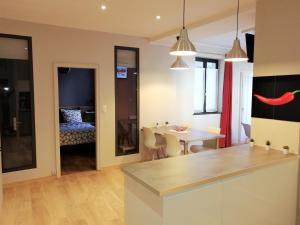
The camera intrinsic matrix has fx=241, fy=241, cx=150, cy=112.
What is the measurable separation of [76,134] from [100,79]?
5.06 ft

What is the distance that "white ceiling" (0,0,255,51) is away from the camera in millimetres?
3301

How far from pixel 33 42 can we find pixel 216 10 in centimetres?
311

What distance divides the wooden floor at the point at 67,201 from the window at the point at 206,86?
11.4ft

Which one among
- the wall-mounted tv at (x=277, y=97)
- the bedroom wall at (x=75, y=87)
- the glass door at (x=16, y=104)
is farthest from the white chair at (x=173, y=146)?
the bedroom wall at (x=75, y=87)

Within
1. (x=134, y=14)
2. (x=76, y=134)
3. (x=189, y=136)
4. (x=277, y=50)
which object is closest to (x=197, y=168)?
(x=277, y=50)

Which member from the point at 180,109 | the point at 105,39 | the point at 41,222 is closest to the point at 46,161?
the point at 41,222

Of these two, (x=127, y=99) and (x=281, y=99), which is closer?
(x=281, y=99)

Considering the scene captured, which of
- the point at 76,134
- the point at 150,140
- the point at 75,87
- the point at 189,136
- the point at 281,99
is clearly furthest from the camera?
the point at 75,87

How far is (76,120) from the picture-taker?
6453 millimetres

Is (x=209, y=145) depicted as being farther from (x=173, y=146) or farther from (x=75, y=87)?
(x=75, y=87)

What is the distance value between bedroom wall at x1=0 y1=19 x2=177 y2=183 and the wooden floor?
41cm

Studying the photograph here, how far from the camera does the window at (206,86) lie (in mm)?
6941

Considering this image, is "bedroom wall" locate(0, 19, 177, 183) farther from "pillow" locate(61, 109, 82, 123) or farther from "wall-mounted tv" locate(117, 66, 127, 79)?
→ "pillow" locate(61, 109, 82, 123)

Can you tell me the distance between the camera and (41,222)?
3053mm
